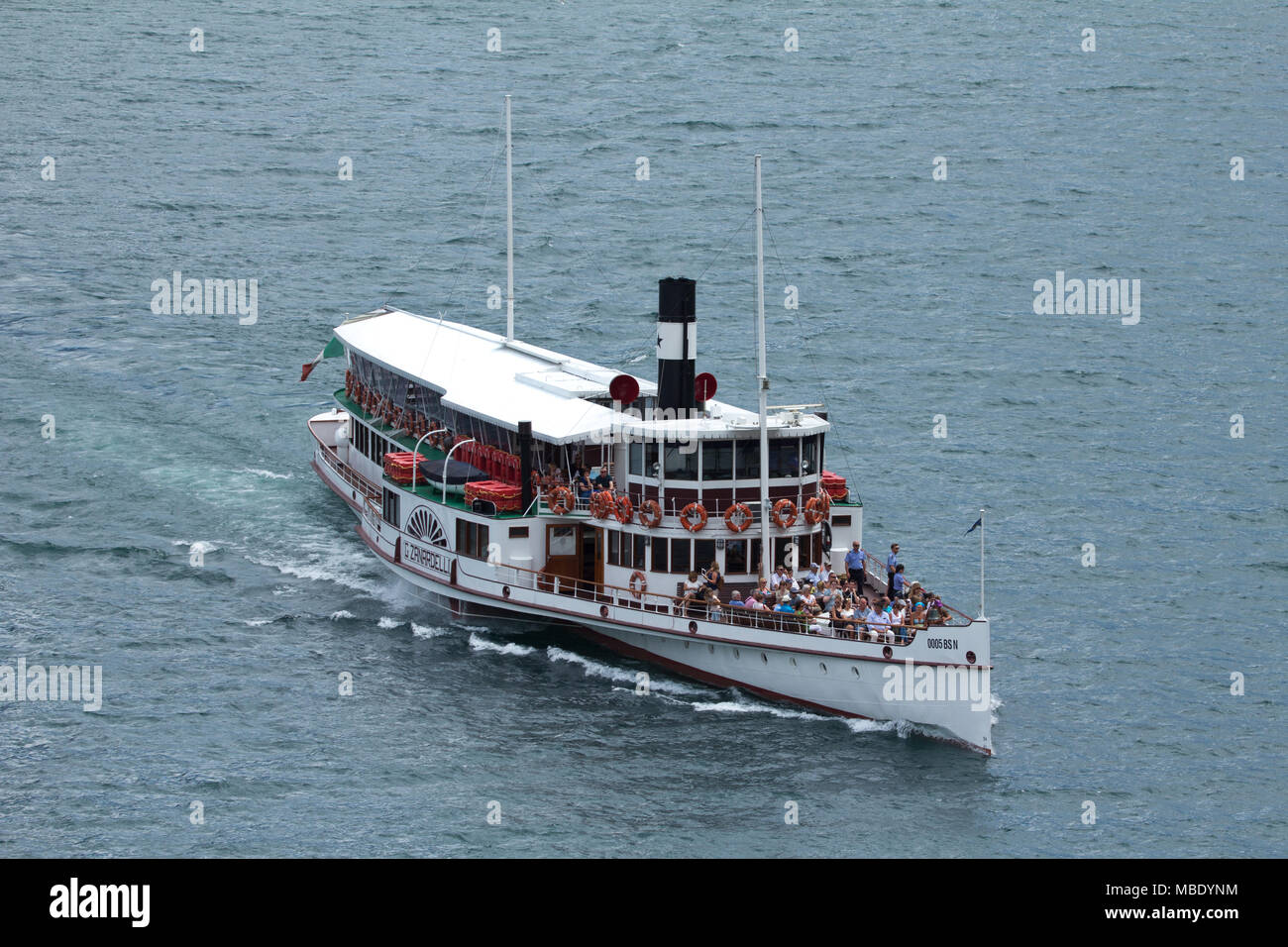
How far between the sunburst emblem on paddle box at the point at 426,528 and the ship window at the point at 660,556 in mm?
8408

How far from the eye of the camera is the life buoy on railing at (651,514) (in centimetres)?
6062

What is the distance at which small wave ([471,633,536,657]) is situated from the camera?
208ft

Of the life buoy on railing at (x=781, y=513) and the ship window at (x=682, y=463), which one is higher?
the ship window at (x=682, y=463)

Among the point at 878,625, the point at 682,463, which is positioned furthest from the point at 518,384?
the point at 878,625

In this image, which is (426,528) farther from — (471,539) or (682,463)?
(682,463)

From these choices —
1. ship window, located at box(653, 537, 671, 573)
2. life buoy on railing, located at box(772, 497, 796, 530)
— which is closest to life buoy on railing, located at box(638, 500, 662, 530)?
ship window, located at box(653, 537, 671, 573)

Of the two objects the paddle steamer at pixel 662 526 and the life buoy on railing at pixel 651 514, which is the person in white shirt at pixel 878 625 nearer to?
the paddle steamer at pixel 662 526

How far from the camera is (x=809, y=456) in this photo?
2414 inches

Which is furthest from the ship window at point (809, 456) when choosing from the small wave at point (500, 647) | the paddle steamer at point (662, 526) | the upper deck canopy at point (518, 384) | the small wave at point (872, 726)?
the small wave at point (500, 647)

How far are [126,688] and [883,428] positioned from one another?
3829 cm

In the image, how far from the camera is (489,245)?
11175cm

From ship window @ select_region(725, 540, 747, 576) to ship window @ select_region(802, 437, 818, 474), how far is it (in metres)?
3.10
